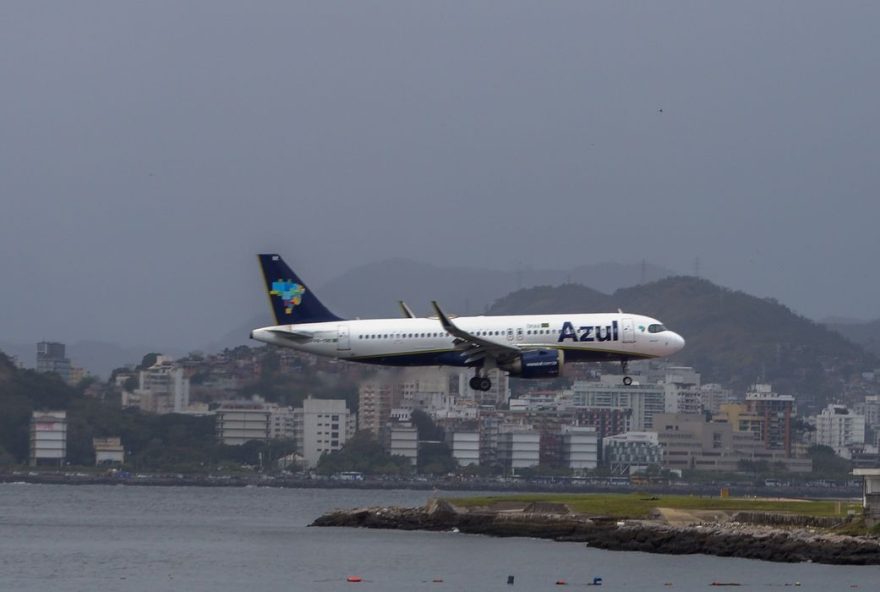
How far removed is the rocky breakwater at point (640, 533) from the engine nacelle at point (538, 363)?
987 cm

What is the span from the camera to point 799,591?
79.0m

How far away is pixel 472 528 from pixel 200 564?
18.6 m

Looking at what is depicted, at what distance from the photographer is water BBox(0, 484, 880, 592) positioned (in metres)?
83.2

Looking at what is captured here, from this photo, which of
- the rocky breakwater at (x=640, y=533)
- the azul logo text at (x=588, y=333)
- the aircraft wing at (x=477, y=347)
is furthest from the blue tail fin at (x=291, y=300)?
the rocky breakwater at (x=640, y=533)

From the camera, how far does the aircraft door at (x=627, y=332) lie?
9081cm

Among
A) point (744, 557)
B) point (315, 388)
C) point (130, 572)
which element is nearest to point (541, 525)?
point (744, 557)

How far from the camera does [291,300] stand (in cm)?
9506

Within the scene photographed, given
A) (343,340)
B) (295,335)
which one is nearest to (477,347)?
(343,340)

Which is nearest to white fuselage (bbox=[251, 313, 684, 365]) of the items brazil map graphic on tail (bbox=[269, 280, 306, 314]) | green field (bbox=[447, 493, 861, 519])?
brazil map graphic on tail (bbox=[269, 280, 306, 314])

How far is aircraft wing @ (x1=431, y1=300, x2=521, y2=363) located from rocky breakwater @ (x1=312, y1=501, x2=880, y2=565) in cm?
1123

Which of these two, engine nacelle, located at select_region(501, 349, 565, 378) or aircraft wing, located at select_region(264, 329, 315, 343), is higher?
aircraft wing, located at select_region(264, 329, 315, 343)

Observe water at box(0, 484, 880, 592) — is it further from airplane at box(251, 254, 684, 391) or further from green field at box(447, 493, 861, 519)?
airplane at box(251, 254, 684, 391)

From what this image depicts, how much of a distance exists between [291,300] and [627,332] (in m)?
15.3

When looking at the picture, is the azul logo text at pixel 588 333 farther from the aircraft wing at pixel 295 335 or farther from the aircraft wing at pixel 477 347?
the aircraft wing at pixel 295 335
